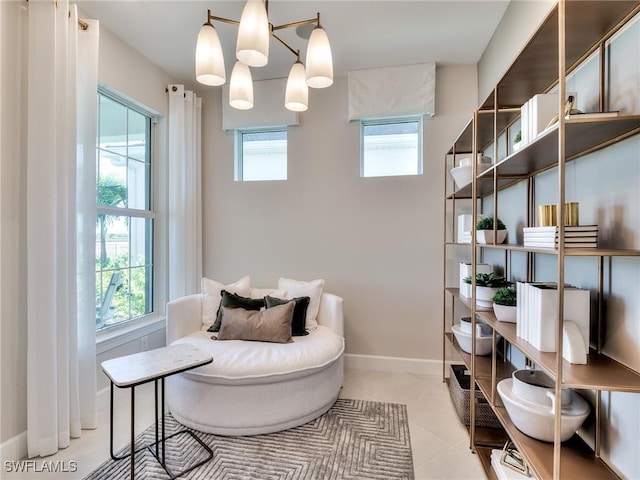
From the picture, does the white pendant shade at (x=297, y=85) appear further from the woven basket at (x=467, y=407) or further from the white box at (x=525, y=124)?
the woven basket at (x=467, y=407)

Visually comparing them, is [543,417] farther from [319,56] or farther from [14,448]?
[14,448]

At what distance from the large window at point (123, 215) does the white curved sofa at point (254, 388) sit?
1012mm

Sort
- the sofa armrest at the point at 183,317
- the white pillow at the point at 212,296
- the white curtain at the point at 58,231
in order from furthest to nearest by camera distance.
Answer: the white pillow at the point at 212,296
the sofa armrest at the point at 183,317
the white curtain at the point at 58,231

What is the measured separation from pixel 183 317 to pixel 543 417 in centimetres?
232

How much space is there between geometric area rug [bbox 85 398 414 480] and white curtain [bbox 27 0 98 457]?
48cm

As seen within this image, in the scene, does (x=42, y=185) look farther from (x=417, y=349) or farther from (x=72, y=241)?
(x=417, y=349)

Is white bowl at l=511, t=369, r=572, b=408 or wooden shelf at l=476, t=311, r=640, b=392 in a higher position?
wooden shelf at l=476, t=311, r=640, b=392

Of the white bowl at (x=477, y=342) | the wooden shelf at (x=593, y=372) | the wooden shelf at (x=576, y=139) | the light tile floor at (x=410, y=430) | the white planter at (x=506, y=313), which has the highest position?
the wooden shelf at (x=576, y=139)

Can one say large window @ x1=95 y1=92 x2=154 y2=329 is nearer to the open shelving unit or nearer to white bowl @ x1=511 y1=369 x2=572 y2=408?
the open shelving unit

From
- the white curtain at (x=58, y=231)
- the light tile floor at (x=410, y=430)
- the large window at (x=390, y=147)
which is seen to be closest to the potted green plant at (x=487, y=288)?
the light tile floor at (x=410, y=430)

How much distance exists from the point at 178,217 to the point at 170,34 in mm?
1496

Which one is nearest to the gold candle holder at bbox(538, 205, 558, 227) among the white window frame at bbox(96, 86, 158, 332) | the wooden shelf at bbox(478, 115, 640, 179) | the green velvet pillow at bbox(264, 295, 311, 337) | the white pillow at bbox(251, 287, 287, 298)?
the wooden shelf at bbox(478, 115, 640, 179)

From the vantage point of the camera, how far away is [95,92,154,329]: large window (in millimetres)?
2621

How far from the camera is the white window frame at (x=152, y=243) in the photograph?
259cm
